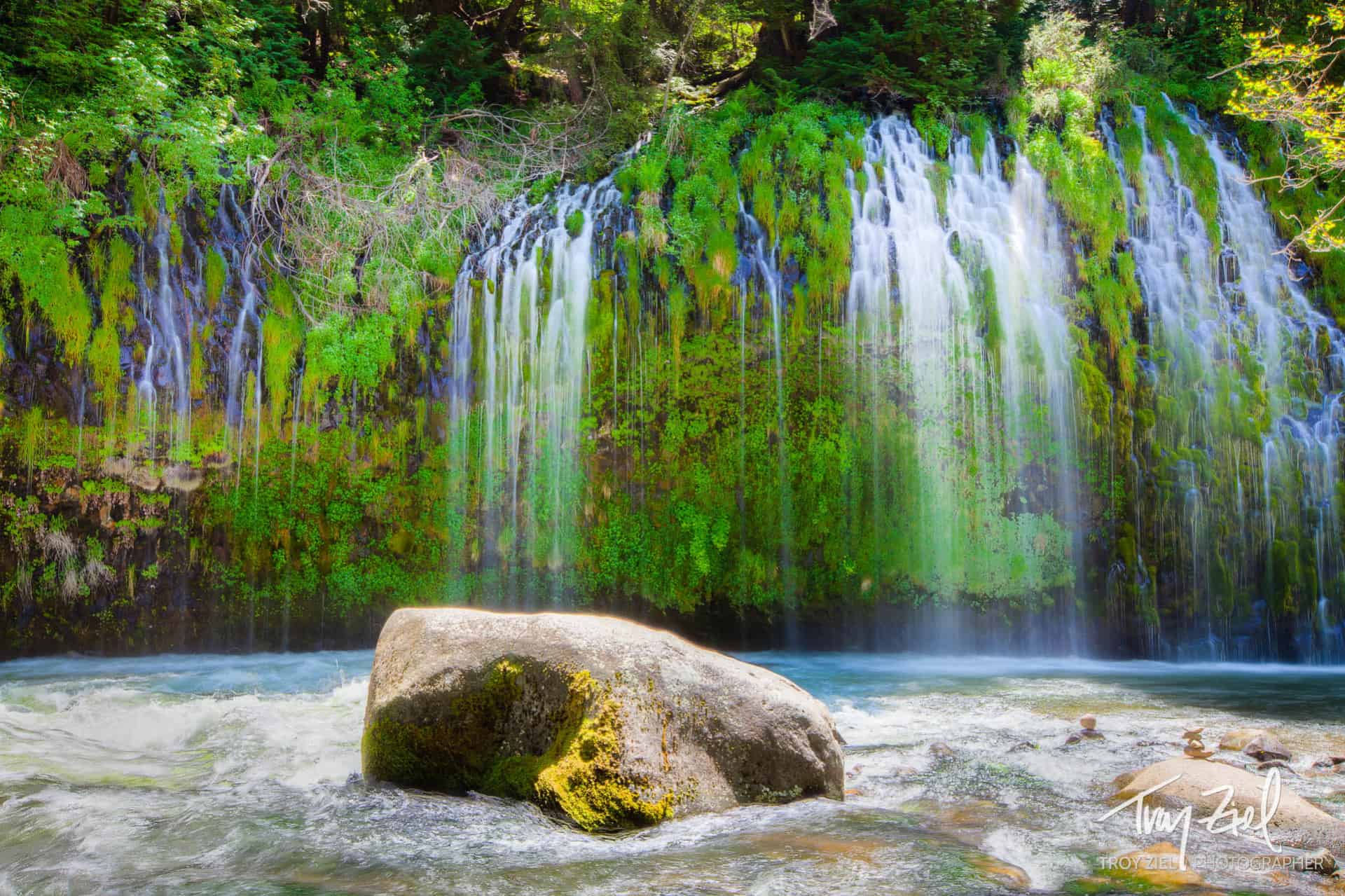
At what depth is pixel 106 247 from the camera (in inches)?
409

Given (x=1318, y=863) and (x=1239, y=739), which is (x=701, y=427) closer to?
(x=1239, y=739)

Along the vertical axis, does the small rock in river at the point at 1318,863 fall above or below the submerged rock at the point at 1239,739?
below

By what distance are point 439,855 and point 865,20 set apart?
42.6 ft

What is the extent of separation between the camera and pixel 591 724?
385cm

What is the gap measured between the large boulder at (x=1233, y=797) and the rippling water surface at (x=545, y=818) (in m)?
0.19

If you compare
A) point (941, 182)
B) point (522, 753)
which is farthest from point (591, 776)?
point (941, 182)

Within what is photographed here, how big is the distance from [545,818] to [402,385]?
7.69 meters

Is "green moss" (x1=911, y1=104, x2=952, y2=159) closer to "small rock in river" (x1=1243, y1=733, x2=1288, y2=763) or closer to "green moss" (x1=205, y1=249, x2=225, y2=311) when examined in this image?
"small rock in river" (x1=1243, y1=733, x2=1288, y2=763)

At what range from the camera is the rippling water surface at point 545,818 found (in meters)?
3.33

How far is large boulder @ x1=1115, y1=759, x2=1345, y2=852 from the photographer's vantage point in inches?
143

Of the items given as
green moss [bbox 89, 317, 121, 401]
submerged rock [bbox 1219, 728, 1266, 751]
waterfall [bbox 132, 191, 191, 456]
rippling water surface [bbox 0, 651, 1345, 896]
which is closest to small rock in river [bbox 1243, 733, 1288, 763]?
submerged rock [bbox 1219, 728, 1266, 751]

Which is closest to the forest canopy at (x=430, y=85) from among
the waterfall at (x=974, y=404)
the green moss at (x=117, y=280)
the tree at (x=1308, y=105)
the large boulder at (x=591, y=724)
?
the tree at (x=1308, y=105)

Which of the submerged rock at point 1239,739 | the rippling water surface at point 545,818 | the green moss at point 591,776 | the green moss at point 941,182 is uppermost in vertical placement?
the green moss at point 941,182

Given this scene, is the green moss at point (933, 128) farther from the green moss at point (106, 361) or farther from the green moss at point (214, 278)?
the green moss at point (106, 361)
